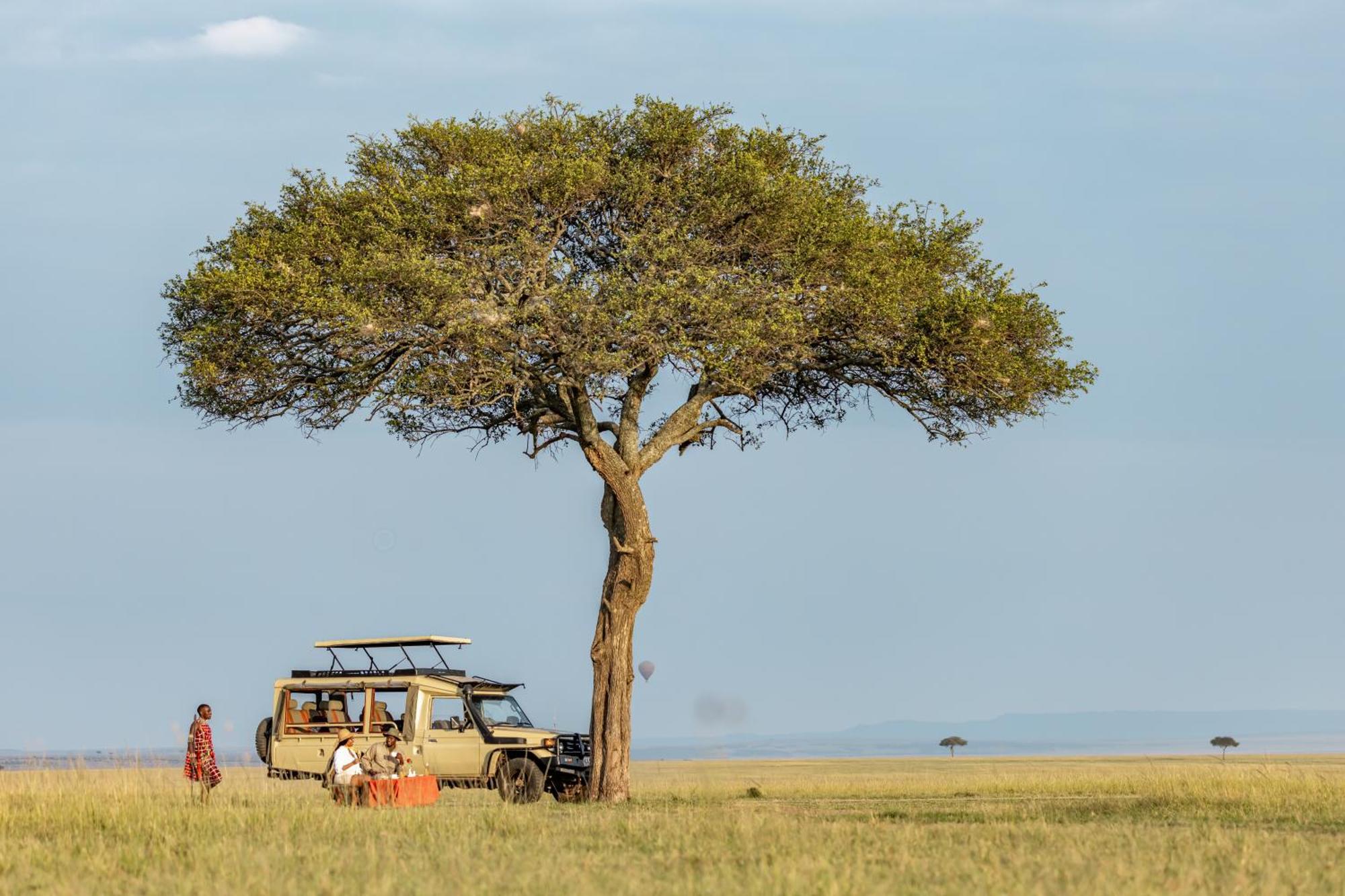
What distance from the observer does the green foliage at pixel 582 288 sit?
2802 centimetres

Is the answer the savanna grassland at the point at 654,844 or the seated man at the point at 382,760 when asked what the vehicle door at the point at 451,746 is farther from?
the seated man at the point at 382,760

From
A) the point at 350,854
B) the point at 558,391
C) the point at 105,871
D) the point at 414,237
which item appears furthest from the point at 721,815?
the point at 414,237

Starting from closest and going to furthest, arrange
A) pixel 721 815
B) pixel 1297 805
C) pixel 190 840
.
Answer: pixel 190 840 → pixel 721 815 → pixel 1297 805

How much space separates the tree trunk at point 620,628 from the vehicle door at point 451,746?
234cm

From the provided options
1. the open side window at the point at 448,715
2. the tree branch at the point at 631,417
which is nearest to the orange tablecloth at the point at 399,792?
the open side window at the point at 448,715

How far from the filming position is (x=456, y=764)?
2878 cm

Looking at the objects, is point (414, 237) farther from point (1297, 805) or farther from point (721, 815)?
point (1297, 805)

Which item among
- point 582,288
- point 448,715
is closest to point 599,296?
point 582,288

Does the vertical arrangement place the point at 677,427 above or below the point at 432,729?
above

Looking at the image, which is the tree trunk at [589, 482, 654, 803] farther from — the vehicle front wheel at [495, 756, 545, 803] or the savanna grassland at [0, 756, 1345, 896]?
the savanna grassland at [0, 756, 1345, 896]

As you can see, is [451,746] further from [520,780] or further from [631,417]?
[631,417]

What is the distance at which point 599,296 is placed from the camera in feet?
93.5

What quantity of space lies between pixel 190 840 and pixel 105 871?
2319mm

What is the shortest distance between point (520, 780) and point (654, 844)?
12.8 metres
